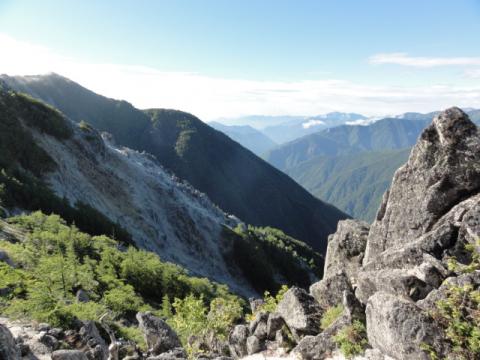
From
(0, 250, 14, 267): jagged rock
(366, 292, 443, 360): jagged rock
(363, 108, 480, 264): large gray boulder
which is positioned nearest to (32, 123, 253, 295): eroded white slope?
(0, 250, 14, 267): jagged rock

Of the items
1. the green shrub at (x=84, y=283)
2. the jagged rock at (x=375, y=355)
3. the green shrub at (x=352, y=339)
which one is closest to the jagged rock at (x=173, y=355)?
the green shrub at (x=84, y=283)

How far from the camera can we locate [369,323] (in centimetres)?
1452

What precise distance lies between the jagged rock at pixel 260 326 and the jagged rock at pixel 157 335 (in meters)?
4.15

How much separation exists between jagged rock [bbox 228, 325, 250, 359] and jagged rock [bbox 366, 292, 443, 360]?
795 cm

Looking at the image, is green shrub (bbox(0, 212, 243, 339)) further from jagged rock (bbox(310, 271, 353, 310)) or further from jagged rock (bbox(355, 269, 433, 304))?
jagged rock (bbox(355, 269, 433, 304))

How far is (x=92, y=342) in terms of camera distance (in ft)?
54.3

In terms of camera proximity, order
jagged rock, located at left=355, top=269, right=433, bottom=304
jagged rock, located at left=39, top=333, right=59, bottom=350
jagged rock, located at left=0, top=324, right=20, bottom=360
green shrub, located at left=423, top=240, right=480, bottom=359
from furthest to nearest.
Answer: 1. jagged rock, located at left=39, top=333, right=59, bottom=350
2. jagged rock, located at left=355, top=269, right=433, bottom=304
3. green shrub, located at left=423, top=240, right=480, bottom=359
4. jagged rock, located at left=0, top=324, right=20, bottom=360

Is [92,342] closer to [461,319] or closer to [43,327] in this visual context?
[43,327]

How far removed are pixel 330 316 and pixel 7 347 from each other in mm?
13626

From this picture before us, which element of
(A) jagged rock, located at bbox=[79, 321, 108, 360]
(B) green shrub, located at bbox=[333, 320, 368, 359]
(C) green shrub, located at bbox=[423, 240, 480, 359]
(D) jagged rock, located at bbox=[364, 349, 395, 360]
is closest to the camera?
(C) green shrub, located at bbox=[423, 240, 480, 359]

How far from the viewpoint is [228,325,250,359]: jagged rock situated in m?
19.7

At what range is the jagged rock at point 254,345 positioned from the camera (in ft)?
61.8

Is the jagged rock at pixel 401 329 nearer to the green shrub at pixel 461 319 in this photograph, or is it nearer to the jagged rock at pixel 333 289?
the green shrub at pixel 461 319

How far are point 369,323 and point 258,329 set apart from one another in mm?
7225
